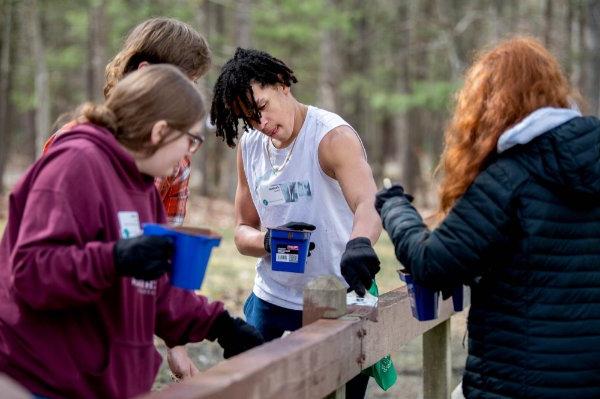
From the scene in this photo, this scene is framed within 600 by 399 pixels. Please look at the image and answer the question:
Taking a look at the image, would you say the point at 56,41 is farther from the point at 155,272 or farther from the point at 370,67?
the point at 155,272

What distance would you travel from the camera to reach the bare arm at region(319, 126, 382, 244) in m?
3.79

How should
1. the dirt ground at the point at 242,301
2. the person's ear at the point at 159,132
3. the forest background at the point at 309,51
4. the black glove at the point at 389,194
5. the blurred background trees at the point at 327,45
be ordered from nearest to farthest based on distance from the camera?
the person's ear at the point at 159,132 → the black glove at the point at 389,194 → the dirt ground at the point at 242,301 → the forest background at the point at 309,51 → the blurred background trees at the point at 327,45

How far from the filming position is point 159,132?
2.64 meters

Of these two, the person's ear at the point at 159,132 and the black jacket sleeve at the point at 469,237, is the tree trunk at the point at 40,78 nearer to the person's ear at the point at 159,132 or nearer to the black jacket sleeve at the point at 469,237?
the person's ear at the point at 159,132

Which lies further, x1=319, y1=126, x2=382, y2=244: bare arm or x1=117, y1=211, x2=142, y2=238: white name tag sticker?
x1=319, y1=126, x2=382, y2=244: bare arm

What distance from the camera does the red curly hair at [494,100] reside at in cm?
284

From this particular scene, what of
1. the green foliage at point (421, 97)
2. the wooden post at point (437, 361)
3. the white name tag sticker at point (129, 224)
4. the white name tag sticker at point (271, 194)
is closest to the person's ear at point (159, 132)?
the white name tag sticker at point (129, 224)

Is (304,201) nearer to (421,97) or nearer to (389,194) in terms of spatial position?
(389,194)

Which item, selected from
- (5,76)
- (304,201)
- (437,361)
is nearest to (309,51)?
(5,76)

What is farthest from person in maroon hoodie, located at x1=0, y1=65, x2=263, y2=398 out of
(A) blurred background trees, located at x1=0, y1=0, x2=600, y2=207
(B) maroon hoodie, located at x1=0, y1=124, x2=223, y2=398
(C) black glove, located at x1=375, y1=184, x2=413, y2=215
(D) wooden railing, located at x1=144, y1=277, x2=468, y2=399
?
(A) blurred background trees, located at x1=0, y1=0, x2=600, y2=207

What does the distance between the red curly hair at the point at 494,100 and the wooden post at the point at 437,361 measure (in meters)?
2.09

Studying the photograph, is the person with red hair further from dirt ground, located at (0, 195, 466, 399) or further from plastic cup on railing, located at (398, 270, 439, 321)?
dirt ground, located at (0, 195, 466, 399)

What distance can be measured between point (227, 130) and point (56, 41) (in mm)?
30319

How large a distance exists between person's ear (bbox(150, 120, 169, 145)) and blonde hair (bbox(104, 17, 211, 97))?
98 cm
